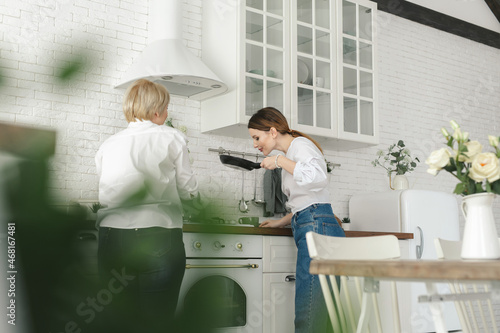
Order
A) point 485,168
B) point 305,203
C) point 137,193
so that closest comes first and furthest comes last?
point 137,193, point 485,168, point 305,203

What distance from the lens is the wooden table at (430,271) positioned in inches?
53.3

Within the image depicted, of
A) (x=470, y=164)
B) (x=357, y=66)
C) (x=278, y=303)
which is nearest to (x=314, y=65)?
(x=357, y=66)

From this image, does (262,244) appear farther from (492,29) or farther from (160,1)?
(492,29)

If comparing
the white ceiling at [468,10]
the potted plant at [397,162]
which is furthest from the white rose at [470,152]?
the white ceiling at [468,10]

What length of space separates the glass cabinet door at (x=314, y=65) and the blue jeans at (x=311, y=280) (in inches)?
47.5

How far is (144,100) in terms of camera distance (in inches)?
61.4

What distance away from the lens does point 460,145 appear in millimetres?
1911

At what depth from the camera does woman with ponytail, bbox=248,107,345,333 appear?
304 cm

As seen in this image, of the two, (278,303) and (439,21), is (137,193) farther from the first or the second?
(439,21)

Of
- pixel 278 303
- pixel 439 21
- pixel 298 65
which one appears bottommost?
pixel 278 303

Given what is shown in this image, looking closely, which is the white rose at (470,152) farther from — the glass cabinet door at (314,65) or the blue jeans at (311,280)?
the glass cabinet door at (314,65)

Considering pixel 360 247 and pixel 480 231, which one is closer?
pixel 480 231

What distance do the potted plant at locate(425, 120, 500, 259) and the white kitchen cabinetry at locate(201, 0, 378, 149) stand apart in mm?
2101

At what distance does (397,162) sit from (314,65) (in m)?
1.31
